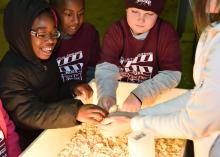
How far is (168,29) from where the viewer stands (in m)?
1.68

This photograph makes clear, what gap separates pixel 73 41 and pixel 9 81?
63 cm

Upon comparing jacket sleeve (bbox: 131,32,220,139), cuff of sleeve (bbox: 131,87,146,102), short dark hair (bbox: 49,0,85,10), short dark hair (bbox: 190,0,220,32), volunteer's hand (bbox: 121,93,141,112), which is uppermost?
short dark hair (bbox: 190,0,220,32)

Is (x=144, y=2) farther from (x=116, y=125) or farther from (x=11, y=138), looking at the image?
(x=11, y=138)

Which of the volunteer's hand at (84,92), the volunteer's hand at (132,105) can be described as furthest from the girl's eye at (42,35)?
the volunteer's hand at (132,105)

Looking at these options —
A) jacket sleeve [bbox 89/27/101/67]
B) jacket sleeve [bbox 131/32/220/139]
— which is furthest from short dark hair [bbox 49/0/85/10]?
jacket sleeve [bbox 131/32/220/139]

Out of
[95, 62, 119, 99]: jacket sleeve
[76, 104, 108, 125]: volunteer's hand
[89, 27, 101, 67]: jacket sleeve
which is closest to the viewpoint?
[76, 104, 108, 125]: volunteer's hand

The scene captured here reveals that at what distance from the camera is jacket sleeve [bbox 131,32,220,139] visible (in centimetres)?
89

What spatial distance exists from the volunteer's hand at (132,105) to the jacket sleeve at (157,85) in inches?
0.9

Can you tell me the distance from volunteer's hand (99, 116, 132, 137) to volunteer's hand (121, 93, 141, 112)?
193 mm

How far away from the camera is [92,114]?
1.29m

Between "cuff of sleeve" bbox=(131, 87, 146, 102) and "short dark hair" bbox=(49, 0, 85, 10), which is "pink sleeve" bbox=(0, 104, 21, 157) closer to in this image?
"cuff of sleeve" bbox=(131, 87, 146, 102)

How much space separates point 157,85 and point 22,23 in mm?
596

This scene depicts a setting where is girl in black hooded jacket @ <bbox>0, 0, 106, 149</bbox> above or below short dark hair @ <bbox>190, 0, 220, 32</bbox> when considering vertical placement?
below

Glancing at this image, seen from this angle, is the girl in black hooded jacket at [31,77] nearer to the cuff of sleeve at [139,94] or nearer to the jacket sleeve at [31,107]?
the jacket sleeve at [31,107]
